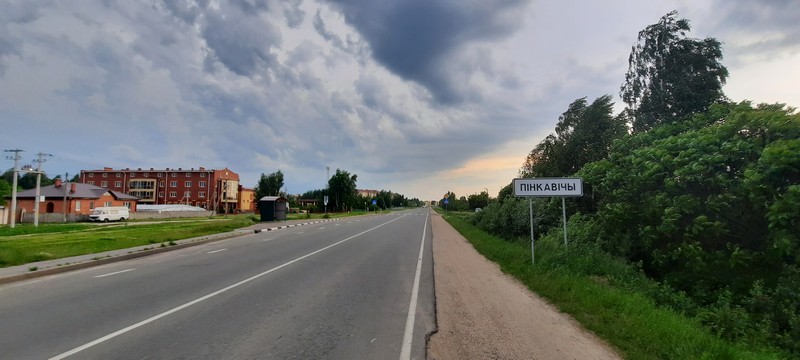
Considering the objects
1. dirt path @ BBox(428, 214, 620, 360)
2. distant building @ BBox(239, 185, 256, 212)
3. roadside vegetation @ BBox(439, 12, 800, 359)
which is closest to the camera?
dirt path @ BBox(428, 214, 620, 360)

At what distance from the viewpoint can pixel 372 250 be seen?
Answer: 53.7 feet

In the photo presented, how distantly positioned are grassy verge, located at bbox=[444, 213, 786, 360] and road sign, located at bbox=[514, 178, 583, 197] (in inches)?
68.1

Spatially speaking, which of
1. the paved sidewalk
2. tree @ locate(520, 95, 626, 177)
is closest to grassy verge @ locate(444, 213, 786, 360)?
the paved sidewalk

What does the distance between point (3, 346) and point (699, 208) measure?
13.4 meters

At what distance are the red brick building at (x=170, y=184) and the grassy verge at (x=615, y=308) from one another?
103m

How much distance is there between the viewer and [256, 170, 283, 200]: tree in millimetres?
102062

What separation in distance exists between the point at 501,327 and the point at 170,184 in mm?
116375

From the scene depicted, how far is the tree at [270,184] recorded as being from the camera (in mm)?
102062

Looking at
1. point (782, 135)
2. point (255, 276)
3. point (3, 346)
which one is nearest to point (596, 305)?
point (782, 135)

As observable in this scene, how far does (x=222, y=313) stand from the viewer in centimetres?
655

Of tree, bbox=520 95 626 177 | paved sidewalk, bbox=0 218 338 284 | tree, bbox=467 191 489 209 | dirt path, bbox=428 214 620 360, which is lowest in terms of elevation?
dirt path, bbox=428 214 620 360

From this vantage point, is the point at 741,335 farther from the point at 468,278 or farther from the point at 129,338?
the point at 129,338

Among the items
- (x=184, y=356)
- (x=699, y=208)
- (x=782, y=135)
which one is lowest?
(x=184, y=356)

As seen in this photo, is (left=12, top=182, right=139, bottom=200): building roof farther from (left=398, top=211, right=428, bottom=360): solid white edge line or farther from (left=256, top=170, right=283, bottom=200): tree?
(left=398, top=211, right=428, bottom=360): solid white edge line
